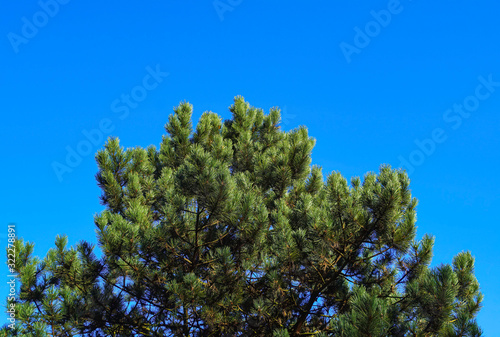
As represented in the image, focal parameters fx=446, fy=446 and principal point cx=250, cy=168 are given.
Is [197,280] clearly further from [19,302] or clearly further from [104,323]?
[19,302]

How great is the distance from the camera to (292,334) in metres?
6.68

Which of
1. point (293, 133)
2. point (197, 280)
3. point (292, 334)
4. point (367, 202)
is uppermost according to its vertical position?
point (293, 133)

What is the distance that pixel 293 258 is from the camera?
6.06 m

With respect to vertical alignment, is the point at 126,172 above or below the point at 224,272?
above

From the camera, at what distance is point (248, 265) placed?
21.4 feet

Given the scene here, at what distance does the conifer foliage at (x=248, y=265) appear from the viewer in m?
5.90

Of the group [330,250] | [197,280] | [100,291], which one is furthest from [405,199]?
[100,291]

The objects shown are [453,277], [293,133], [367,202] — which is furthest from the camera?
[293,133]

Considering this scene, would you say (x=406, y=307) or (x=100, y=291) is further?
(x=100, y=291)

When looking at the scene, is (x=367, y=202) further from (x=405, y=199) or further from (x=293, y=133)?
(x=293, y=133)

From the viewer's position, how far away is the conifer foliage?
5.90 meters

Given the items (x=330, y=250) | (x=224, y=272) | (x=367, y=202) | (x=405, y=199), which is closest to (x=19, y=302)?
(x=224, y=272)

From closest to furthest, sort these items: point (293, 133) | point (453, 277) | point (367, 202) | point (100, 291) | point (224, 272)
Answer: point (453, 277) → point (367, 202) → point (224, 272) → point (100, 291) → point (293, 133)

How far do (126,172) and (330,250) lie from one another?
4435 mm
